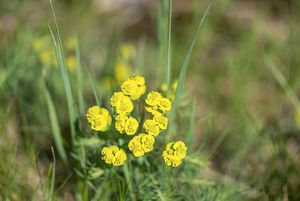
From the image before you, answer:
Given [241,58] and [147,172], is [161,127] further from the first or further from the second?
[241,58]

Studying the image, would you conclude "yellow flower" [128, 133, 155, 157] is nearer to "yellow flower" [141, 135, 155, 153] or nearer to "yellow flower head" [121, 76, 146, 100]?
"yellow flower" [141, 135, 155, 153]

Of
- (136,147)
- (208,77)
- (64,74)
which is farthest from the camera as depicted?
(208,77)

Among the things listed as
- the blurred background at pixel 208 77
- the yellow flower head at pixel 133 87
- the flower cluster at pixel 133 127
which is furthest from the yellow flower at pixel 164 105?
the blurred background at pixel 208 77

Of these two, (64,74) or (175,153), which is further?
(64,74)

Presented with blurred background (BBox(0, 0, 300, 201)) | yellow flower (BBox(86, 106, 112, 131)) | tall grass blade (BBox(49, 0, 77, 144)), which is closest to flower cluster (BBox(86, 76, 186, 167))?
yellow flower (BBox(86, 106, 112, 131))

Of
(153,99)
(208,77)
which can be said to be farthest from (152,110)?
(208,77)

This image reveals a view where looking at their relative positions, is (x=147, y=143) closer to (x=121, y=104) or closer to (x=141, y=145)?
(x=141, y=145)
